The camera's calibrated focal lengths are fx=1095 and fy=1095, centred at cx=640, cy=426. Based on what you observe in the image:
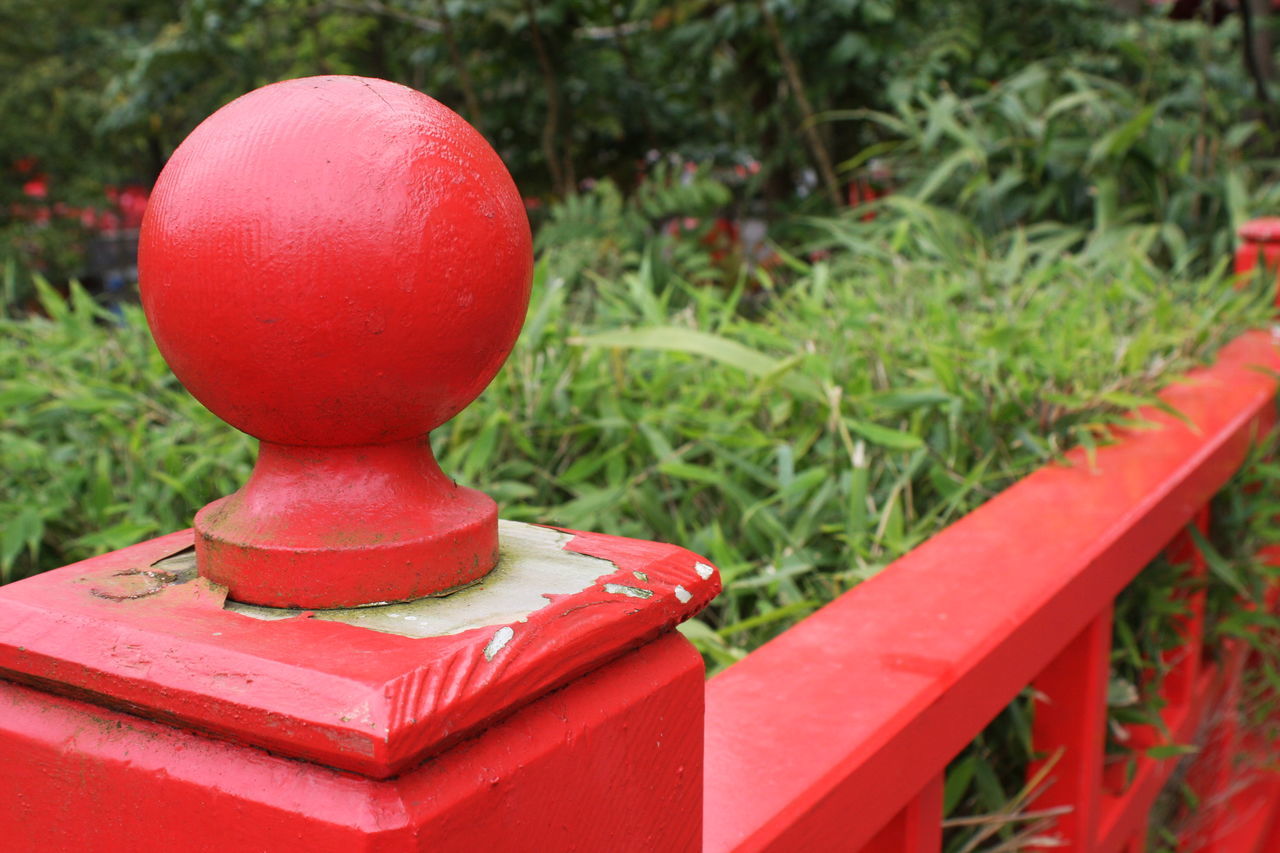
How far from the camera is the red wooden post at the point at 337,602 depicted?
41 cm

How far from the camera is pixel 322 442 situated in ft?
1.62

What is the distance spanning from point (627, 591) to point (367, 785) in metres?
0.15

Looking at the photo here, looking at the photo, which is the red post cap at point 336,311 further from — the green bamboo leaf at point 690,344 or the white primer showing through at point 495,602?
the green bamboo leaf at point 690,344

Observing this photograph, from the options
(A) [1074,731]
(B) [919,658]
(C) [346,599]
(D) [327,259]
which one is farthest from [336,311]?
(A) [1074,731]

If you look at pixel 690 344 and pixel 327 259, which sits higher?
pixel 327 259

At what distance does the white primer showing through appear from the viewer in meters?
0.46

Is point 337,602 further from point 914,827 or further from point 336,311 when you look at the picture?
point 914,827

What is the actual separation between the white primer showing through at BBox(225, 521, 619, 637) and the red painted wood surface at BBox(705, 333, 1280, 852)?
7.8 inches

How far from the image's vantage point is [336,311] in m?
0.45

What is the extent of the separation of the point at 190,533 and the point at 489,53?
485 cm

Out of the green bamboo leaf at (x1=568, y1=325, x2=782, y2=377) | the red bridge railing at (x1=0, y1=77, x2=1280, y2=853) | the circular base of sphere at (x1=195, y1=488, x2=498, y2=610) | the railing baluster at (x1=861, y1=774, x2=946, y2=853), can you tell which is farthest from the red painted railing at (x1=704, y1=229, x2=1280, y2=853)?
the green bamboo leaf at (x1=568, y1=325, x2=782, y2=377)

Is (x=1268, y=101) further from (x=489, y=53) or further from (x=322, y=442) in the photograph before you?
(x=322, y=442)

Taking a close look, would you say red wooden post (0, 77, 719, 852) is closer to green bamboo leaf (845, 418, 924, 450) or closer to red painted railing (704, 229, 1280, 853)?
red painted railing (704, 229, 1280, 853)

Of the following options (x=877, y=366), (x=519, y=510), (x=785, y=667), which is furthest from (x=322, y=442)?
(x=877, y=366)
